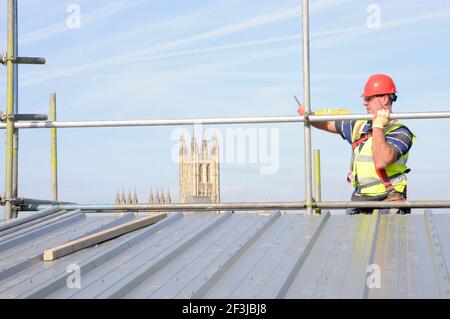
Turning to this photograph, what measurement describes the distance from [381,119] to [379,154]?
36cm

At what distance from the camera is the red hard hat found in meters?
7.03

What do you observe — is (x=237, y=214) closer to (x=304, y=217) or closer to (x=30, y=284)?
(x=304, y=217)

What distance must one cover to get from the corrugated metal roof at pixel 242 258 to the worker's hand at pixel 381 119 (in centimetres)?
75

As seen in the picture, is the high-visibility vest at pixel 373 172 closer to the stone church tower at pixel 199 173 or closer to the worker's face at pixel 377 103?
the worker's face at pixel 377 103

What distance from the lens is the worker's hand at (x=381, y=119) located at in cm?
650

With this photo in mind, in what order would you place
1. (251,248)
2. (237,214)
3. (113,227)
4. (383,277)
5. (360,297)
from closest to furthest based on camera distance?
(360,297), (383,277), (251,248), (113,227), (237,214)

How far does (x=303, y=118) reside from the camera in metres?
6.68

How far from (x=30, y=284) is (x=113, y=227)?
145 cm

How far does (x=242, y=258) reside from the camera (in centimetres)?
523

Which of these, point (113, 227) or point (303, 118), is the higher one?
point (303, 118)

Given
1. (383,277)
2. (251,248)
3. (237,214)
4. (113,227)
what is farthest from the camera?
(237,214)
